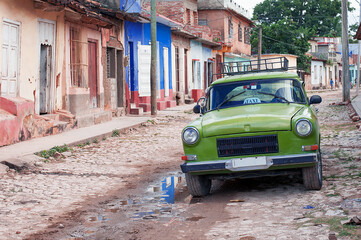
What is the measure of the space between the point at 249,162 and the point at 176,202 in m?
1.05

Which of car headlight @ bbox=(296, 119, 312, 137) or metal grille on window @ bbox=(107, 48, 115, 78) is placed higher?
metal grille on window @ bbox=(107, 48, 115, 78)

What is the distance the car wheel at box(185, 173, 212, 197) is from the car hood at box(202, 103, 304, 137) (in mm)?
582

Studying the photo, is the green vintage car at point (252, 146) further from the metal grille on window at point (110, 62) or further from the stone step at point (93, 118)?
the metal grille on window at point (110, 62)

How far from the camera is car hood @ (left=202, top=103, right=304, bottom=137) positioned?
6703mm

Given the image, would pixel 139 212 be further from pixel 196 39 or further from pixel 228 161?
pixel 196 39

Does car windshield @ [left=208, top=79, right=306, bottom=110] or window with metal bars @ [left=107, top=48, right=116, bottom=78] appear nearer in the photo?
car windshield @ [left=208, top=79, right=306, bottom=110]

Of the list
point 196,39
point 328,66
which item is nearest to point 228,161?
point 196,39

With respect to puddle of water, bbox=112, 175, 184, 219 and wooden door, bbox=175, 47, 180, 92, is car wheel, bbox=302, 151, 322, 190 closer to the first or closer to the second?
puddle of water, bbox=112, 175, 184, 219

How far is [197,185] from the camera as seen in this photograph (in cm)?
706

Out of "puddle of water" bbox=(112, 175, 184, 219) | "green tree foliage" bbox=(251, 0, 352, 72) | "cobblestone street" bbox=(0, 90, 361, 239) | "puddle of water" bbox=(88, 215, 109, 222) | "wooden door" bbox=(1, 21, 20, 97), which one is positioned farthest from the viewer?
"green tree foliage" bbox=(251, 0, 352, 72)

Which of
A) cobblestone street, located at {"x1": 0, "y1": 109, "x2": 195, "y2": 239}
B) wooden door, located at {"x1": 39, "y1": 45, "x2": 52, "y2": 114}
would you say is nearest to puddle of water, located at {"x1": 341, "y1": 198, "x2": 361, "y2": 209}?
cobblestone street, located at {"x1": 0, "y1": 109, "x2": 195, "y2": 239}

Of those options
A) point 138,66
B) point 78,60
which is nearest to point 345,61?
point 138,66

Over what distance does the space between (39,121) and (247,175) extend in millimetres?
7984

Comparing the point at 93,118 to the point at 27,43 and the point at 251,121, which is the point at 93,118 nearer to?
the point at 27,43
